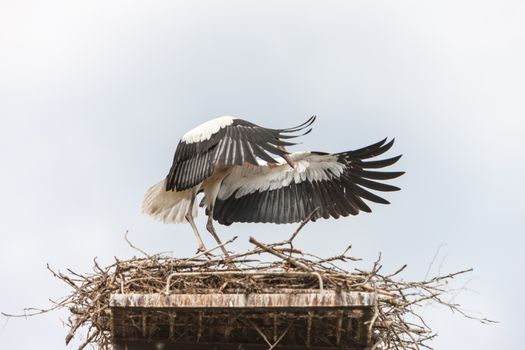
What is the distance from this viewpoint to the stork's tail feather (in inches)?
376

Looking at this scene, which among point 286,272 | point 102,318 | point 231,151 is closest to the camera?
point 286,272

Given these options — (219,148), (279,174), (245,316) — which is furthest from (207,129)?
(245,316)

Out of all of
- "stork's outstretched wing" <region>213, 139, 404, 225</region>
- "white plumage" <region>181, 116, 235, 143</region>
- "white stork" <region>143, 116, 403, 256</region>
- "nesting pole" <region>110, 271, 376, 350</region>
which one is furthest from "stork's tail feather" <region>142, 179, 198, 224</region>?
"nesting pole" <region>110, 271, 376, 350</region>

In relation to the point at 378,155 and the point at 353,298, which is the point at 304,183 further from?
the point at 353,298

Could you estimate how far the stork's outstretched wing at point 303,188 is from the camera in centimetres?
910

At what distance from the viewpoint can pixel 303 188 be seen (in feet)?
30.5

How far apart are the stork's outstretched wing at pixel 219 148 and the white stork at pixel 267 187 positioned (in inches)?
0.5

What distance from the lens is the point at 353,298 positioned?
5938mm

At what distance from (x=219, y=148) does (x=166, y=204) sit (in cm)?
158

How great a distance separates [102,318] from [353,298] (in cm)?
197

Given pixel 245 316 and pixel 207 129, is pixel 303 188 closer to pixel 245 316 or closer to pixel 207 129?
pixel 207 129

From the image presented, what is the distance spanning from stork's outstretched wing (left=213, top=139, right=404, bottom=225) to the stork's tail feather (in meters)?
0.36

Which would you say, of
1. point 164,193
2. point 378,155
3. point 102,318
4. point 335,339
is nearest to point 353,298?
point 335,339

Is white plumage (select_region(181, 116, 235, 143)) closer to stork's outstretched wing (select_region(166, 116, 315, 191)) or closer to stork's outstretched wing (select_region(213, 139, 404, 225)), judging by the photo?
stork's outstretched wing (select_region(166, 116, 315, 191))
